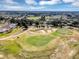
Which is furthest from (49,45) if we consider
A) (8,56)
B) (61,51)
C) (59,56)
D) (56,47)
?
(8,56)

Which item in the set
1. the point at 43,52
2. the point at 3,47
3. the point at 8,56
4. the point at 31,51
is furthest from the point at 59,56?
the point at 3,47

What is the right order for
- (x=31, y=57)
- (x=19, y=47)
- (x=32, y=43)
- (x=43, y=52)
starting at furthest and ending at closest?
(x=32, y=43)
(x=19, y=47)
(x=43, y=52)
(x=31, y=57)

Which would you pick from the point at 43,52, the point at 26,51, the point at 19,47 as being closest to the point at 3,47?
the point at 19,47

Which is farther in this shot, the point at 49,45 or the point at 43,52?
the point at 49,45

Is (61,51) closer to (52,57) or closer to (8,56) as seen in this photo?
(52,57)

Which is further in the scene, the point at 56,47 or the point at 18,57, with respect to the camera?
the point at 56,47

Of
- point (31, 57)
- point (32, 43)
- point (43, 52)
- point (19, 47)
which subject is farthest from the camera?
point (32, 43)

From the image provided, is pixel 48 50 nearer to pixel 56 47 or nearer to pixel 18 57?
pixel 56 47
